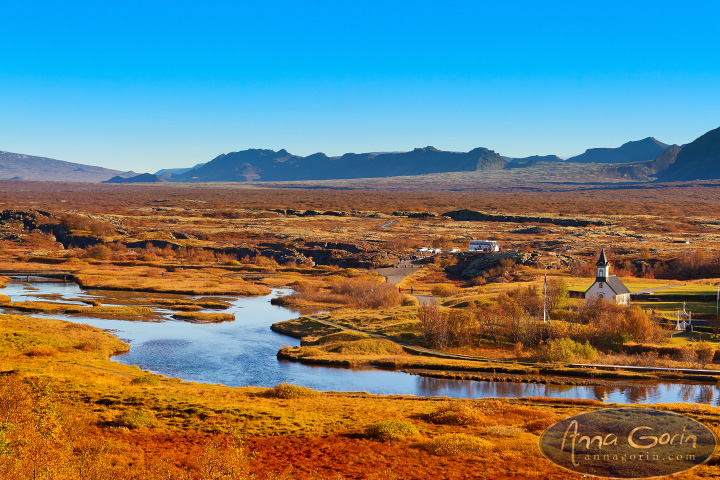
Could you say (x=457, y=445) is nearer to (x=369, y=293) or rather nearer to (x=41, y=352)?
(x=41, y=352)

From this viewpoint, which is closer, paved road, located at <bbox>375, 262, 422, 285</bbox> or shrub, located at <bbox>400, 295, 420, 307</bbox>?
shrub, located at <bbox>400, 295, 420, 307</bbox>

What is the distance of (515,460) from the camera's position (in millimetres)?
24781

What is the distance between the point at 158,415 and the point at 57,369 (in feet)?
37.2

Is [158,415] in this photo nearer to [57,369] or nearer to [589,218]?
[57,369]

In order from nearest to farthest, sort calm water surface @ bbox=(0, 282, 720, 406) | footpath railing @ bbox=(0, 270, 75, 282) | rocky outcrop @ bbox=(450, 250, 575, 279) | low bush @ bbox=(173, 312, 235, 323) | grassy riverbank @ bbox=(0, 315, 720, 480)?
grassy riverbank @ bbox=(0, 315, 720, 480), calm water surface @ bbox=(0, 282, 720, 406), low bush @ bbox=(173, 312, 235, 323), footpath railing @ bbox=(0, 270, 75, 282), rocky outcrop @ bbox=(450, 250, 575, 279)

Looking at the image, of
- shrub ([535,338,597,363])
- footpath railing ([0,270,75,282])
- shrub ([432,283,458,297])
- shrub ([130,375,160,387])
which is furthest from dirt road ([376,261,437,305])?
shrub ([130,375,160,387])

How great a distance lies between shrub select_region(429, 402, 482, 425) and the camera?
30406 millimetres

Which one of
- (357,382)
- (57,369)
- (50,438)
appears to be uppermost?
(50,438)

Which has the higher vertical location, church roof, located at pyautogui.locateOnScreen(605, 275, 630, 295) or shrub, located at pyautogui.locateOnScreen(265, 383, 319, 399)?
church roof, located at pyautogui.locateOnScreen(605, 275, 630, 295)

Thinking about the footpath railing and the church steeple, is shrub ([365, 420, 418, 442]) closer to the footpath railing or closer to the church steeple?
the church steeple

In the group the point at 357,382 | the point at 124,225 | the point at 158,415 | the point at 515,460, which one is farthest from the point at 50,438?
the point at 124,225
